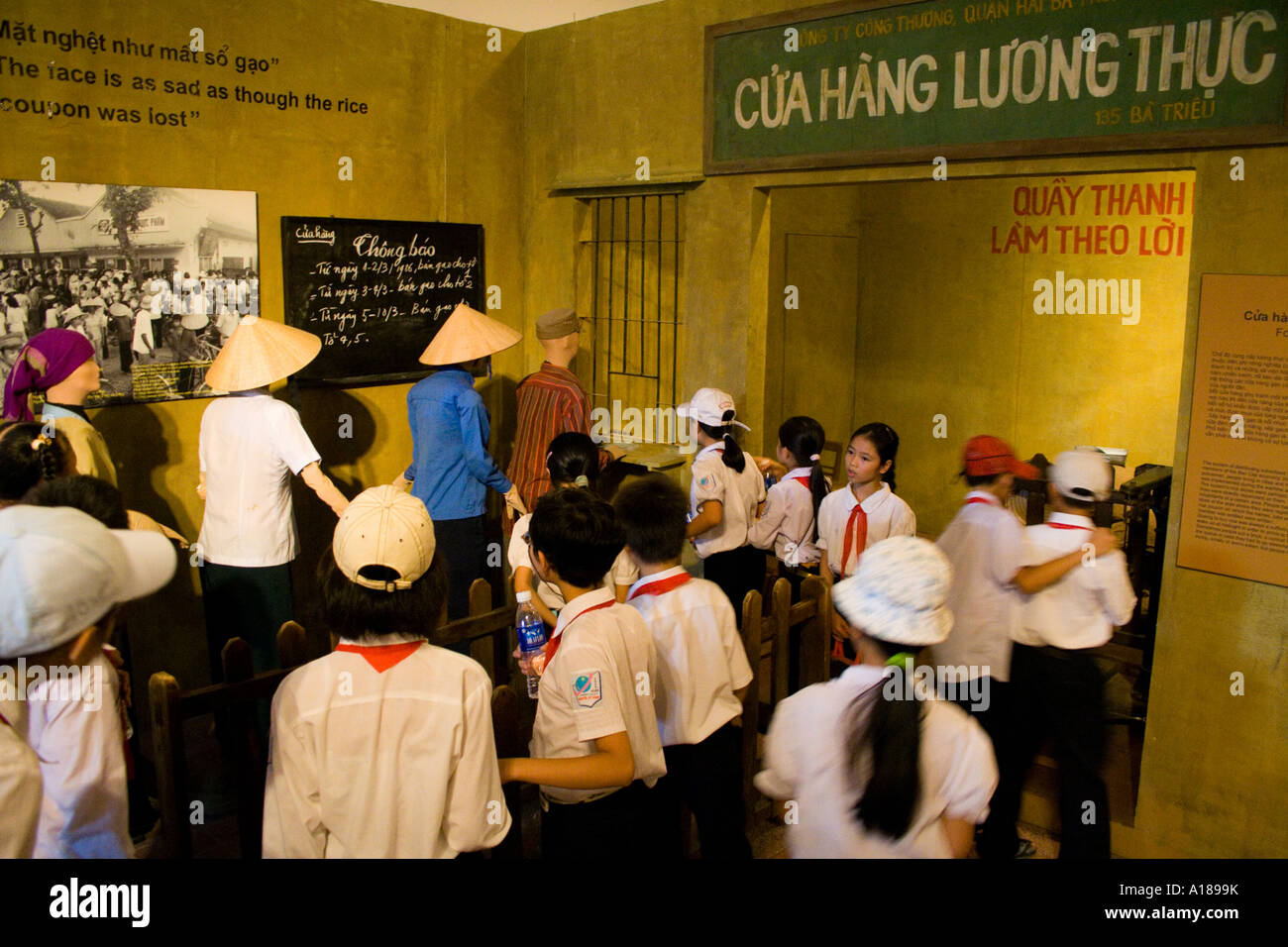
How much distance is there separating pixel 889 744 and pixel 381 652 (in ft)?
Answer: 3.36

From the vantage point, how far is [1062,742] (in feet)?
11.1

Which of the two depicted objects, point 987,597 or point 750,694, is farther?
point 750,694

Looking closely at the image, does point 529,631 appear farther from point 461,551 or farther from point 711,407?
point 461,551

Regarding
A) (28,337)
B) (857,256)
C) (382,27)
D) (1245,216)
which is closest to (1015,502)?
(857,256)

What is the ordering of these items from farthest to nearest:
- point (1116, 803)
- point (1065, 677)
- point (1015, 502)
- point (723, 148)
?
point (1015, 502) < point (723, 148) < point (1116, 803) < point (1065, 677)

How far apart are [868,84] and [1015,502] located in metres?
3.59

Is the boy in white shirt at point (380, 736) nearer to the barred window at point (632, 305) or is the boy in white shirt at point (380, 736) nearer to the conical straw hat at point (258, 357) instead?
the conical straw hat at point (258, 357)

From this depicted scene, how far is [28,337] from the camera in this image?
4.48 metres

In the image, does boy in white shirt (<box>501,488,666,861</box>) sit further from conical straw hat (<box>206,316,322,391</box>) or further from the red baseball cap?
conical straw hat (<box>206,316,322,391</box>)

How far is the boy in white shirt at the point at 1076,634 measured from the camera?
3.29 meters

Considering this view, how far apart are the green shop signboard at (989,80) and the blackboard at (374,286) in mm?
1779

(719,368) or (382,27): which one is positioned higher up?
(382,27)

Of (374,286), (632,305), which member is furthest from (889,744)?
(632,305)
